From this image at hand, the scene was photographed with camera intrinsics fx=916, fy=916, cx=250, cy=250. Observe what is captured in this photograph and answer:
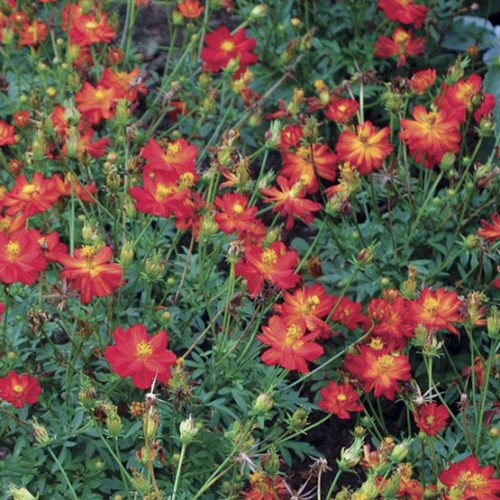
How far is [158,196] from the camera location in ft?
5.78

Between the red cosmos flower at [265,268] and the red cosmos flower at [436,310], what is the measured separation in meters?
0.25

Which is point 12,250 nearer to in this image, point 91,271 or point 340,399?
point 91,271

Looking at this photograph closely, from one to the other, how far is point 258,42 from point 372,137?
870 mm

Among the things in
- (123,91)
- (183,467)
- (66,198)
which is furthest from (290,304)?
(123,91)

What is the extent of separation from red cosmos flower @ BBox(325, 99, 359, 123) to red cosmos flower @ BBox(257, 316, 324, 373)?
23.5 inches

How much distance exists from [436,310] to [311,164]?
1.85ft

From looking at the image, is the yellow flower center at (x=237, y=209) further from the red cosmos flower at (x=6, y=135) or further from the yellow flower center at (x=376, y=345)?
the red cosmos flower at (x=6, y=135)

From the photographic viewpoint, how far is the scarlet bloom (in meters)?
1.61

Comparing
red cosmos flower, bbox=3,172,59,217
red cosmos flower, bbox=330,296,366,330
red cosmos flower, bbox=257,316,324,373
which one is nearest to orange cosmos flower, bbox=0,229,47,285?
red cosmos flower, bbox=3,172,59,217

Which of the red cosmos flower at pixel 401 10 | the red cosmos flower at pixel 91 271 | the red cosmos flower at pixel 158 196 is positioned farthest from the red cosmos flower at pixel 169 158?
the red cosmos flower at pixel 401 10

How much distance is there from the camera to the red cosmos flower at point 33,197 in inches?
72.9

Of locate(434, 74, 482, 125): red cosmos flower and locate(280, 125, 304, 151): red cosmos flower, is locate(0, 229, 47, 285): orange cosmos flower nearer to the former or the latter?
locate(280, 125, 304, 151): red cosmos flower

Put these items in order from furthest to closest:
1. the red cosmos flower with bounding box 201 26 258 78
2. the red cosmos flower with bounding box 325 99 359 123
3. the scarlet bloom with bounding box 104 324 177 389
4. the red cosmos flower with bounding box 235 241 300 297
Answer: the red cosmos flower with bounding box 201 26 258 78 → the red cosmos flower with bounding box 325 99 359 123 → the red cosmos flower with bounding box 235 241 300 297 → the scarlet bloom with bounding box 104 324 177 389

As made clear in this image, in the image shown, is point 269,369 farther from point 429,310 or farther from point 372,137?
point 372,137
